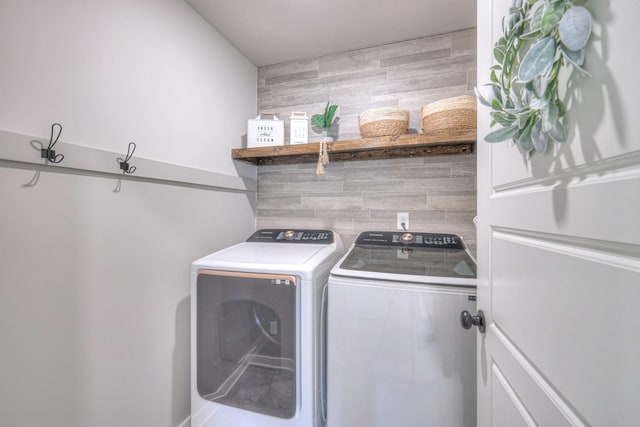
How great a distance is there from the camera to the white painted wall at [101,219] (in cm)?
84

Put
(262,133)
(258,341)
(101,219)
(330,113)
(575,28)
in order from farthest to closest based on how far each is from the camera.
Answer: (262,133) → (330,113) → (258,341) → (101,219) → (575,28)

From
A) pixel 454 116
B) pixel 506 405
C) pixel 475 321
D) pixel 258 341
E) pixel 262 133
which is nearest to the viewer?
pixel 506 405

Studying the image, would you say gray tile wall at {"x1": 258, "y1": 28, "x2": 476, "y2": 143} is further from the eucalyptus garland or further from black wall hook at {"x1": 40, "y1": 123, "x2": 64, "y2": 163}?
black wall hook at {"x1": 40, "y1": 123, "x2": 64, "y2": 163}

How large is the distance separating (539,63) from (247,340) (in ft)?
4.88

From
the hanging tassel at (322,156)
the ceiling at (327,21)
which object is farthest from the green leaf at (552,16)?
the ceiling at (327,21)

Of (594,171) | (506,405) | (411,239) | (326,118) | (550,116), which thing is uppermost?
(326,118)

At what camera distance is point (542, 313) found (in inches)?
21.2

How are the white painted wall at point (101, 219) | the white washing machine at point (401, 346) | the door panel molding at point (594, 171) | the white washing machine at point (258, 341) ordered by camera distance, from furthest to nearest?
the white washing machine at point (258, 341) → the white washing machine at point (401, 346) → the white painted wall at point (101, 219) → the door panel molding at point (594, 171)

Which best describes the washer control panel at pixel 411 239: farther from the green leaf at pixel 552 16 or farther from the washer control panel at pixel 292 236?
the green leaf at pixel 552 16

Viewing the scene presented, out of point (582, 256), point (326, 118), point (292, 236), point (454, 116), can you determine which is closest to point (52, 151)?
point (292, 236)

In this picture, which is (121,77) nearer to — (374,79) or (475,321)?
(374,79)

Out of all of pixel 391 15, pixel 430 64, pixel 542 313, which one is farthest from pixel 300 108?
pixel 542 313

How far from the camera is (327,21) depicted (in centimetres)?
163

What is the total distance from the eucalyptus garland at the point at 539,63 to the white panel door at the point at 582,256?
0.09 feet
